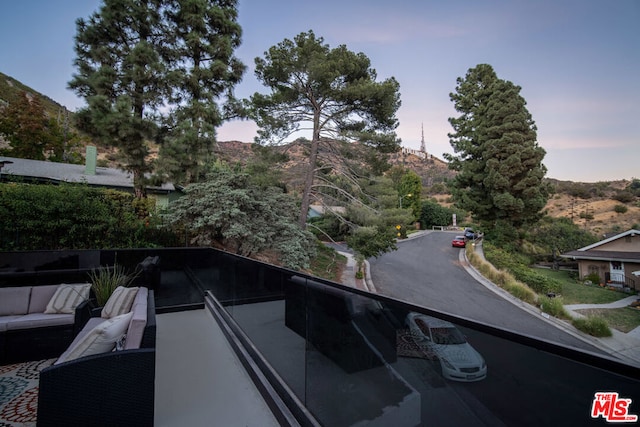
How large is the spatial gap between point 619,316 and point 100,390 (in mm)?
21068

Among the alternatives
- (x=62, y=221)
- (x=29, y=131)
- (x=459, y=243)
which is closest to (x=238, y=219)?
(x=62, y=221)

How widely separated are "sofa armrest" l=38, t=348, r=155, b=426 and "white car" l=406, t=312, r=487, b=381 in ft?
5.35

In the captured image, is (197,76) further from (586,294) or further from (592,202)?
(592,202)

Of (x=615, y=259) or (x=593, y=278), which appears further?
(x=593, y=278)

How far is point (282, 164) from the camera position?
13586mm

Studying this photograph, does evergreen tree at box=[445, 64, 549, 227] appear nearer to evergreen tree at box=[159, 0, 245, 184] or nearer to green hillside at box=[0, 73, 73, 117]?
evergreen tree at box=[159, 0, 245, 184]

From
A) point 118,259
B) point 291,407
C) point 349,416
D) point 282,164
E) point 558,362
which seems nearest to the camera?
point 558,362

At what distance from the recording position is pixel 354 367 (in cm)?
145

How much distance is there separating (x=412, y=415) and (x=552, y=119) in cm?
3665

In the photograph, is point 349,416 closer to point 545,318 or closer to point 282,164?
point 282,164

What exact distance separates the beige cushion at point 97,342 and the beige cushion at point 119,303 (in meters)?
1.19

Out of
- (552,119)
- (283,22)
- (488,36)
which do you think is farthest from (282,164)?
(552,119)

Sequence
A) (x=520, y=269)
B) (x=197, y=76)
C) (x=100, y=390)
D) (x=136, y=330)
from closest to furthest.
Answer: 1. (x=100, y=390)
2. (x=136, y=330)
3. (x=197, y=76)
4. (x=520, y=269)

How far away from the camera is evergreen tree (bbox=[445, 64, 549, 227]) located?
1922cm
